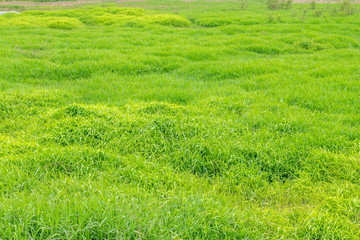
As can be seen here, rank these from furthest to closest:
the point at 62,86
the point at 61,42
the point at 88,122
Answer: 1. the point at 61,42
2. the point at 62,86
3. the point at 88,122

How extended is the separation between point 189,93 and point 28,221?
212 inches

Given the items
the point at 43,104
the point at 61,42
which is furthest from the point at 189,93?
the point at 61,42

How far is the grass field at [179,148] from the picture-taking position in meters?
2.85

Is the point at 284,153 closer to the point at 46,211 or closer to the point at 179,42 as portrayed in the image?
the point at 46,211

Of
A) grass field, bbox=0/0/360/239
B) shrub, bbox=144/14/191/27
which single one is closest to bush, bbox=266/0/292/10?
shrub, bbox=144/14/191/27

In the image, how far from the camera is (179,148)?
4812 mm

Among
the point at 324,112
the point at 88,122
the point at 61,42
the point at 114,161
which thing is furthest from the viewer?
the point at 61,42

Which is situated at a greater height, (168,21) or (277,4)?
(277,4)

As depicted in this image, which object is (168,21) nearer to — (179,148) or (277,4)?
(277,4)

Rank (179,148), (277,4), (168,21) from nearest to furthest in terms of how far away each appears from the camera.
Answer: (179,148) < (168,21) < (277,4)

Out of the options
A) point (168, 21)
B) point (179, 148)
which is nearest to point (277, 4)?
point (168, 21)

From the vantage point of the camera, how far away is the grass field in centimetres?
285

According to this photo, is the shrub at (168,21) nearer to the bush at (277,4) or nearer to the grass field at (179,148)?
the grass field at (179,148)

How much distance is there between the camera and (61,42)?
13.2 metres
